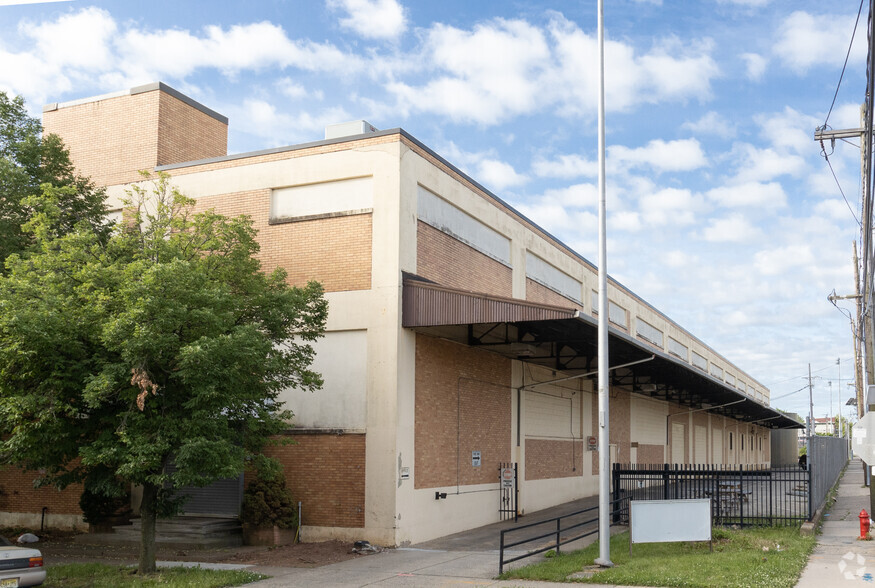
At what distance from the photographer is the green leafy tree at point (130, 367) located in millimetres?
14273

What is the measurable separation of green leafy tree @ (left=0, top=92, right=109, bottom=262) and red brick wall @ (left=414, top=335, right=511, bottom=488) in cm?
861

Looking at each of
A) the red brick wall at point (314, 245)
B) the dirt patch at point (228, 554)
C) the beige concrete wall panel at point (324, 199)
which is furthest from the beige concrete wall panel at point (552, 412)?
the dirt patch at point (228, 554)

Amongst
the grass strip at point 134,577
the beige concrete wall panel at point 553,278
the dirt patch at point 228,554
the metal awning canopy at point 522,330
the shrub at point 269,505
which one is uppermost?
the beige concrete wall panel at point 553,278

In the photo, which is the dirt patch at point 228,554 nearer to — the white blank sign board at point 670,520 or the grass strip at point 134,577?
the grass strip at point 134,577

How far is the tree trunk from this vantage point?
15.5 metres

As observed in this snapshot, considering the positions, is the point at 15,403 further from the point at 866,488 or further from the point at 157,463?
the point at 866,488

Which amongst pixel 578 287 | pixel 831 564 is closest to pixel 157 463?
pixel 831 564

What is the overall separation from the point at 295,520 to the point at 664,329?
122ft

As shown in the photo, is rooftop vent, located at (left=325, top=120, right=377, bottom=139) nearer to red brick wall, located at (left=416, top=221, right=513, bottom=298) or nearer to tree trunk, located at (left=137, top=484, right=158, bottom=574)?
red brick wall, located at (left=416, top=221, right=513, bottom=298)

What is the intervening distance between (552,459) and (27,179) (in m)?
18.9

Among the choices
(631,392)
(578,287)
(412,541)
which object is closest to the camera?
(412,541)

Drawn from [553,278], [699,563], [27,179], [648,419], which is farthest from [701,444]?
[27,179]

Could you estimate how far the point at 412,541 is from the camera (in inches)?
780

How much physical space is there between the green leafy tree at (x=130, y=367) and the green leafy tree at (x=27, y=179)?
405 cm
